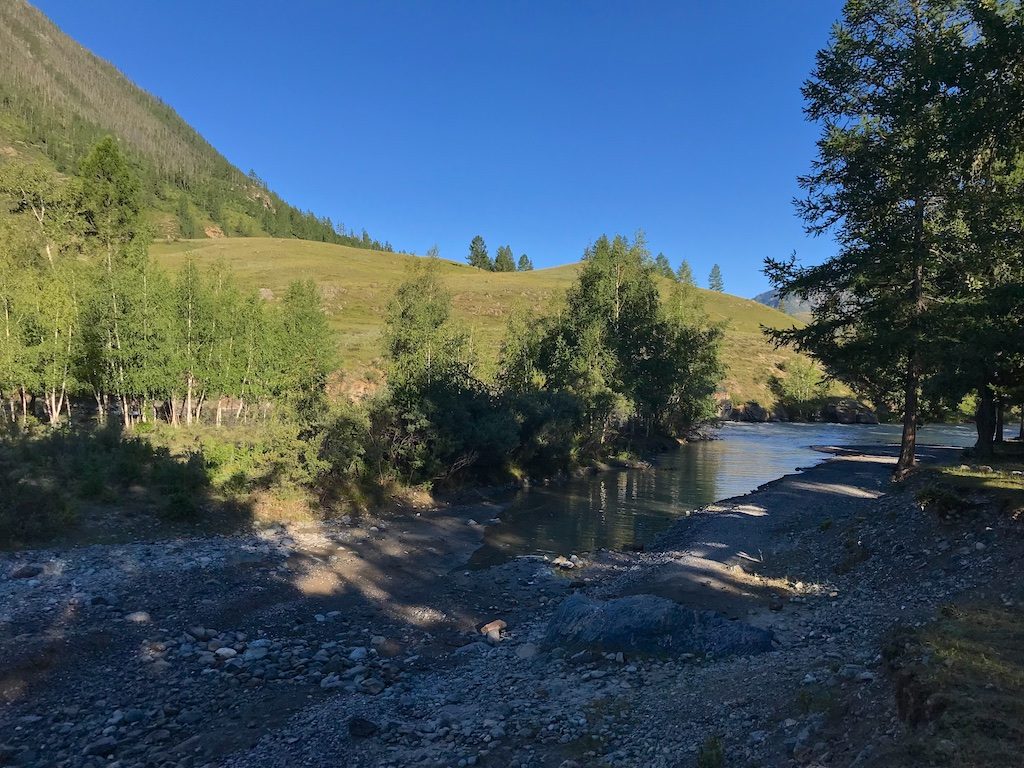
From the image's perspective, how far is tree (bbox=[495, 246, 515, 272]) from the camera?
617 ft

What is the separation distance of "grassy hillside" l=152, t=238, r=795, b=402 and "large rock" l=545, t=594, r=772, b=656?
44.6 meters

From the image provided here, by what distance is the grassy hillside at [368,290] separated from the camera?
8212cm

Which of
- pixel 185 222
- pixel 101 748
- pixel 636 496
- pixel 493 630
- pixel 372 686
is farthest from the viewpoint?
pixel 185 222

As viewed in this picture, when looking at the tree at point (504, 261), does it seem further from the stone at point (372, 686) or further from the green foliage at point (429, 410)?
the stone at point (372, 686)

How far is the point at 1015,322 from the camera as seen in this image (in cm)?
1717

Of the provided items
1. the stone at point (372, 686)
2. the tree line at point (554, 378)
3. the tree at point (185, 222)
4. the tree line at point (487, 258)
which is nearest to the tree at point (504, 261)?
the tree line at point (487, 258)

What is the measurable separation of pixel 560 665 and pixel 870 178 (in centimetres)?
2067

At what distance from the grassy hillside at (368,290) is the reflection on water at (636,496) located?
2040 cm

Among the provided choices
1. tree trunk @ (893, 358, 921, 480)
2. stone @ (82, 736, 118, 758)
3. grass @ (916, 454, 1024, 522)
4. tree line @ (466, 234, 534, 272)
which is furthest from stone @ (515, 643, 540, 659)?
tree line @ (466, 234, 534, 272)

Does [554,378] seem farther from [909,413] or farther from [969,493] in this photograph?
[969,493]

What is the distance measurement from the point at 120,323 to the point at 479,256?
160043 millimetres

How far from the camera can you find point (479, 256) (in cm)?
18512

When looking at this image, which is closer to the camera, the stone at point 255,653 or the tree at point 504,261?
the stone at point 255,653

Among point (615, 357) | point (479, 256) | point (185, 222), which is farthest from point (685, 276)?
point (185, 222)
